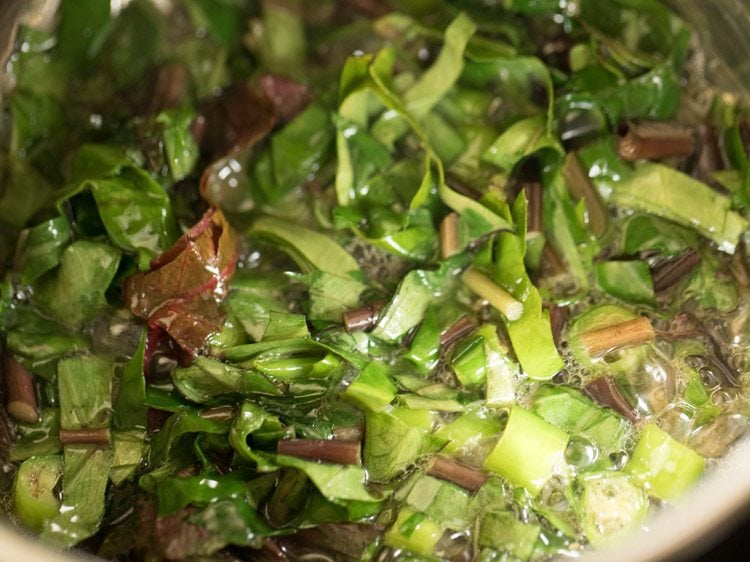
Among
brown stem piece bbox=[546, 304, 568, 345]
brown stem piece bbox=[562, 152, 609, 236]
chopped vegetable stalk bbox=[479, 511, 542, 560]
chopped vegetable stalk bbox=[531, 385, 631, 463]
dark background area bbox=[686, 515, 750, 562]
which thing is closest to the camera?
dark background area bbox=[686, 515, 750, 562]

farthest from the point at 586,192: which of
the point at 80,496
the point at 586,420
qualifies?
the point at 80,496

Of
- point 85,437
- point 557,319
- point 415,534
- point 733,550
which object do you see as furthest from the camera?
point 557,319

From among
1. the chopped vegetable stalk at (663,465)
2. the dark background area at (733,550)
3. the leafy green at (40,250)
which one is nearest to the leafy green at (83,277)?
the leafy green at (40,250)

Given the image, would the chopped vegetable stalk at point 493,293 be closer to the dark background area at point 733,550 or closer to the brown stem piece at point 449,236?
the brown stem piece at point 449,236

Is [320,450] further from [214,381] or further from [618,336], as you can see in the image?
[618,336]

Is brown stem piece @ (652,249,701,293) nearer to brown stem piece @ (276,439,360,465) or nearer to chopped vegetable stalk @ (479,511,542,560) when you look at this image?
chopped vegetable stalk @ (479,511,542,560)

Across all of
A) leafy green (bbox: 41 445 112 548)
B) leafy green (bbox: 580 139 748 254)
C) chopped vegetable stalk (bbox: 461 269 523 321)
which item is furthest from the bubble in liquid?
leafy green (bbox: 41 445 112 548)
